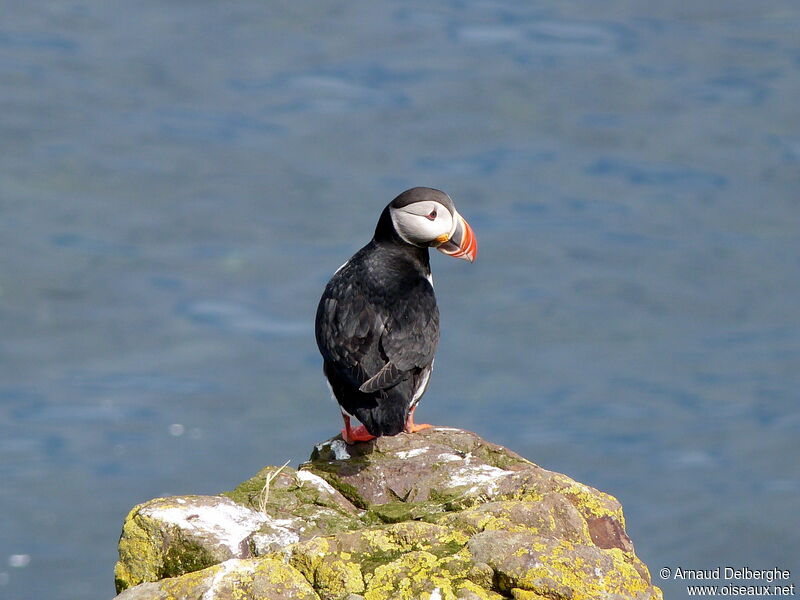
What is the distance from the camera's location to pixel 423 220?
837cm

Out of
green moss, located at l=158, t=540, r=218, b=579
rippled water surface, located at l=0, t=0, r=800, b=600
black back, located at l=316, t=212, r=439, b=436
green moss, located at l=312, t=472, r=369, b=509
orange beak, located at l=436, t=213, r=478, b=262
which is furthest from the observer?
rippled water surface, located at l=0, t=0, r=800, b=600

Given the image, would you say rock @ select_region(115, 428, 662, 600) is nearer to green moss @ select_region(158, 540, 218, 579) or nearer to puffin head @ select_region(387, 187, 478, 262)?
green moss @ select_region(158, 540, 218, 579)

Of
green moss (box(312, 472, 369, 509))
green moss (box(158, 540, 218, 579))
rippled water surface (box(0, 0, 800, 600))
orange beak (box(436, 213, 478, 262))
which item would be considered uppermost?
rippled water surface (box(0, 0, 800, 600))

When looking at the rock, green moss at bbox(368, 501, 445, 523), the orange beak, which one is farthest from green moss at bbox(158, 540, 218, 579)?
the orange beak

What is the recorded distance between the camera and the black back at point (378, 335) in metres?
7.22

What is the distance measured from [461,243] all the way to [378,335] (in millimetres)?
1195

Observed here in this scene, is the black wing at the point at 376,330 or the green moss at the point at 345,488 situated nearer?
the green moss at the point at 345,488

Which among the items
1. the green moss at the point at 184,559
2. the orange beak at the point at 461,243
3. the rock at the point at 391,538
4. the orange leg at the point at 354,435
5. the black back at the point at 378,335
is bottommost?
the green moss at the point at 184,559

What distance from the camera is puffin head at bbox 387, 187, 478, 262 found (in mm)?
8375

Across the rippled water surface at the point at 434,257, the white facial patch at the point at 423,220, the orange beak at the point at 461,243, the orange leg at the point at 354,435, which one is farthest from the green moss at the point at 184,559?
the rippled water surface at the point at 434,257

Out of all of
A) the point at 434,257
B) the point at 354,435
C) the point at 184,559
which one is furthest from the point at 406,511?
the point at 434,257

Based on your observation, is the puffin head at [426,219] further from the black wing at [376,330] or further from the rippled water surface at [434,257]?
the rippled water surface at [434,257]

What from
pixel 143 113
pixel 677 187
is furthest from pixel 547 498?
pixel 143 113

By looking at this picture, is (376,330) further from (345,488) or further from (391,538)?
(391,538)
